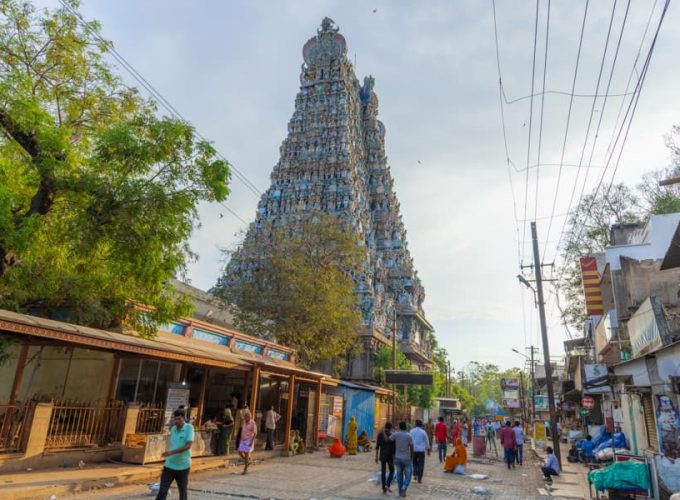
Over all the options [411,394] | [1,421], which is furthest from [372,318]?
[1,421]

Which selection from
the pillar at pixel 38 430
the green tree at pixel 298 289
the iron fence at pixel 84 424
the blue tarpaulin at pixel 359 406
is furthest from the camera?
the green tree at pixel 298 289

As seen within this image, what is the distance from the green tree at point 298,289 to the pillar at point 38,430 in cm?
1665

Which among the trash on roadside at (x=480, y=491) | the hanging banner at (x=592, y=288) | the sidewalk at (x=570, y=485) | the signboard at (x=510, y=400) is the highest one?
the hanging banner at (x=592, y=288)

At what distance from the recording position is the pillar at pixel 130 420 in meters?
11.7

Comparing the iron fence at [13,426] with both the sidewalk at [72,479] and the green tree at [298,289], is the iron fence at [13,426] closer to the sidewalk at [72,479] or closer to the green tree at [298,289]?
the sidewalk at [72,479]

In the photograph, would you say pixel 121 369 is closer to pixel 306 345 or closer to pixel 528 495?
pixel 528 495

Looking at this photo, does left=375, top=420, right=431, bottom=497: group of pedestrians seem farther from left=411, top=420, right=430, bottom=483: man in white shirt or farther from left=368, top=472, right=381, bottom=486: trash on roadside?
left=368, top=472, right=381, bottom=486: trash on roadside

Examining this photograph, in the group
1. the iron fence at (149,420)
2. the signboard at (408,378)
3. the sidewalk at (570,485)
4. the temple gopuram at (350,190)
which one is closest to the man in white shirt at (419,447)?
the sidewalk at (570,485)

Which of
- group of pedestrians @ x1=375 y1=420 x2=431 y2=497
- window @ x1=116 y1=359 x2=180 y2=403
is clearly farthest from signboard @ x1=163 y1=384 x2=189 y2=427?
group of pedestrians @ x1=375 y1=420 x2=431 y2=497

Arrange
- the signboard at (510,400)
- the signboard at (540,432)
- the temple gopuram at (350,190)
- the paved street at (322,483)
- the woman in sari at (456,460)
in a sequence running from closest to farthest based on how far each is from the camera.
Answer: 1. the paved street at (322,483)
2. the woman in sari at (456,460)
3. the signboard at (540,432)
4. the temple gopuram at (350,190)
5. the signboard at (510,400)

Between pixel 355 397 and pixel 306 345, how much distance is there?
4.71 metres

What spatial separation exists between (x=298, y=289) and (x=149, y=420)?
45.3 feet

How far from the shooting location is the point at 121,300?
41.8 ft

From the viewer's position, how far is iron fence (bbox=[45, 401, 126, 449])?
1027 cm
